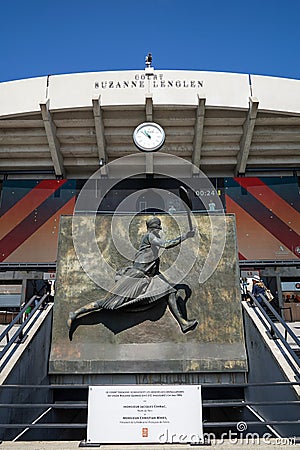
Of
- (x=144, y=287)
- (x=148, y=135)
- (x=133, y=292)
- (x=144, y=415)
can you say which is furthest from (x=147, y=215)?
(x=148, y=135)

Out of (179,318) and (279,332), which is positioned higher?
(179,318)

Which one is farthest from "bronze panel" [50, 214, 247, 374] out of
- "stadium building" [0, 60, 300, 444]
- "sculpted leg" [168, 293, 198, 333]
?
"sculpted leg" [168, 293, 198, 333]

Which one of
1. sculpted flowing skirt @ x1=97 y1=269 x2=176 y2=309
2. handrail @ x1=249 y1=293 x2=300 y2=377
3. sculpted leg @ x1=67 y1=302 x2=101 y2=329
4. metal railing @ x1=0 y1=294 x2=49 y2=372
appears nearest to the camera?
handrail @ x1=249 y1=293 x2=300 y2=377

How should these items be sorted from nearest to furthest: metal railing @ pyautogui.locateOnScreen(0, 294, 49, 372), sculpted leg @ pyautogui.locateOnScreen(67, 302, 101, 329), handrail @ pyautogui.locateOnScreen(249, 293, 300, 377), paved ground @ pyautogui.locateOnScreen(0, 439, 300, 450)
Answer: paved ground @ pyautogui.locateOnScreen(0, 439, 300, 450)
handrail @ pyautogui.locateOnScreen(249, 293, 300, 377)
metal railing @ pyautogui.locateOnScreen(0, 294, 49, 372)
sculpted leg @ pyautogui.locateOnScreen(67, 302, 101, 329)

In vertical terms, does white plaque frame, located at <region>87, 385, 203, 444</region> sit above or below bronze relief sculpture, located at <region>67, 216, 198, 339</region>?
below

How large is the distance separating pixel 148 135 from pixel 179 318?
1033 cm

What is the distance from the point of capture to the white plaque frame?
406 centimetres

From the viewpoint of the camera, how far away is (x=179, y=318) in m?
6.53

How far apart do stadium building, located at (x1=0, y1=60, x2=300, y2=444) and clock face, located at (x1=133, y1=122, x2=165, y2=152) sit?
0.06m

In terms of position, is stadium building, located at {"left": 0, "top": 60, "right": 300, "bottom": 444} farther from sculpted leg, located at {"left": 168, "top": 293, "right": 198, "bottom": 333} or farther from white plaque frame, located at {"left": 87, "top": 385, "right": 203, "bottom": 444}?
white plaque frame, located at {"left": 87, "top": 385, "right": 203, "bottom": 444}

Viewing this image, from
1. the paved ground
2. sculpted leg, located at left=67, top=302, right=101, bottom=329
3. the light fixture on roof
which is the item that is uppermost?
the light fixture on roof

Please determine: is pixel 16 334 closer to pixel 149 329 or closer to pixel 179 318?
pixel 149 329

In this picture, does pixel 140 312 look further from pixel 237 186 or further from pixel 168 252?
pixel 237 186

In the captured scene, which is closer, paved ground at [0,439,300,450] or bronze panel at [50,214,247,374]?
paved ground at [0,439,300,450]
